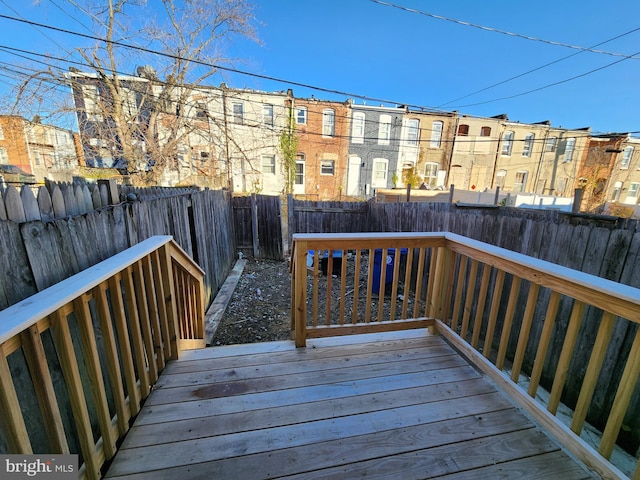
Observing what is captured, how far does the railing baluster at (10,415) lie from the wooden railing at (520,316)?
1.42 metres

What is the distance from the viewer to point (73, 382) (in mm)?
1035

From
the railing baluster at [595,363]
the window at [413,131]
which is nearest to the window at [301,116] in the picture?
the window at [413,131]

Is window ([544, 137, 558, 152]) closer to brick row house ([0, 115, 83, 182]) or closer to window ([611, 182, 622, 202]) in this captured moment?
window ([611, 182, 622, 202])

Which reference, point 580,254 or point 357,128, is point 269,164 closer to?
point 357,128

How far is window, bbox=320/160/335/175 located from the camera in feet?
47.6

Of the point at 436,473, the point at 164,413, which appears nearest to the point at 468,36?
the point at 436,473

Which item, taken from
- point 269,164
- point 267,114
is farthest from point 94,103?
point 269,164

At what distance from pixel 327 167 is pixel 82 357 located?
46.4 feet

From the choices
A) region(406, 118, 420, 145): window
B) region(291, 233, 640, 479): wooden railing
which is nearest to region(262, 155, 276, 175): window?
region(406, 118, 420, 145): window

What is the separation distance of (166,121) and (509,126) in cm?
1743

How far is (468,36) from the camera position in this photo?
625 cm

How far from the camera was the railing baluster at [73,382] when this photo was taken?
100 cm

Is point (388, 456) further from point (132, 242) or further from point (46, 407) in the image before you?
point (132, 242)

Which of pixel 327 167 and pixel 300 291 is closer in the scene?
pixel 300 291
